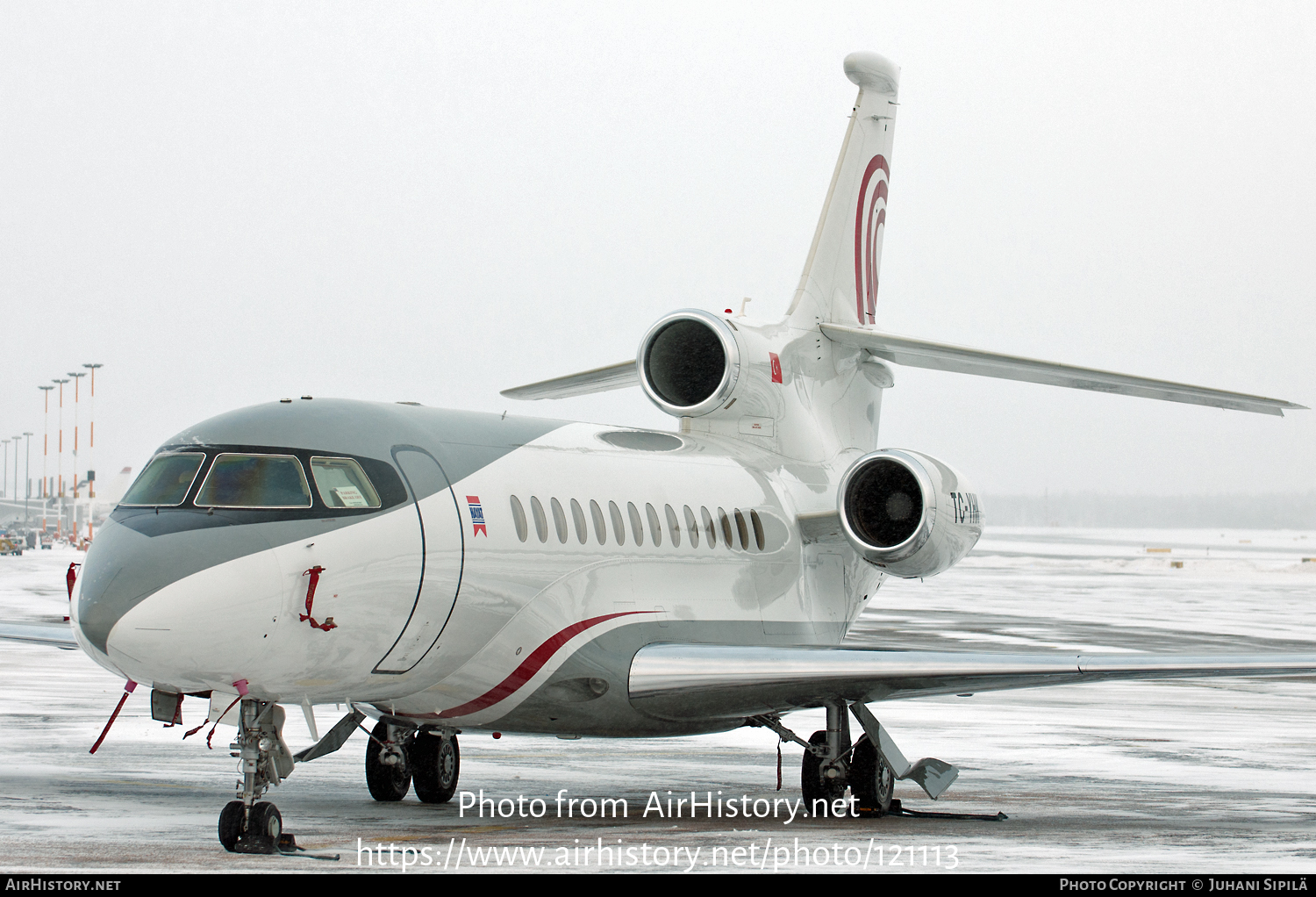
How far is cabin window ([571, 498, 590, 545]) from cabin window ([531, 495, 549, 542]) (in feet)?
1.27

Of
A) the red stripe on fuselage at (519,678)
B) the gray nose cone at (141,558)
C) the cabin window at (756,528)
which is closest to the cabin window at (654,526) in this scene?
the red stripe on fuselage at (519,678)

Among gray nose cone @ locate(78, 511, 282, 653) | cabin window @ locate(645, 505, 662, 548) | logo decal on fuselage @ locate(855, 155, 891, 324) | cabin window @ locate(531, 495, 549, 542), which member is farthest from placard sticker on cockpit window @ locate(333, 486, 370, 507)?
logo decal on fuselage @ locate(855, 155, 891, 324)

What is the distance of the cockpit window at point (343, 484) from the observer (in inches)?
405

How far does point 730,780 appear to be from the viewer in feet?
50.7

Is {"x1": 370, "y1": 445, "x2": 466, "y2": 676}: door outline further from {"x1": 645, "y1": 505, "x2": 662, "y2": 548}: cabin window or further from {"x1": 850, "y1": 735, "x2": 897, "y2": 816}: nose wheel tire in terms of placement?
{"x1": 850, "y1": 735, "x2": 897, "y2": 816}: nose wheel tire

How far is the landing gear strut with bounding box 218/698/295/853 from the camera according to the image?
9.64 metres

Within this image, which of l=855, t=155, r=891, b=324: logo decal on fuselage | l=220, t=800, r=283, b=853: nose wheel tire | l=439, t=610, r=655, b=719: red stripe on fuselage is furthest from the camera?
l=855, t=155, r=891, b=324: logo decal on fuselage

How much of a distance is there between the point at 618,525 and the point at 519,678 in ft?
5.76

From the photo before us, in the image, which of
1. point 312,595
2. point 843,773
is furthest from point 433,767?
point 312,595

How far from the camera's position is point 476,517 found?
1140 cm

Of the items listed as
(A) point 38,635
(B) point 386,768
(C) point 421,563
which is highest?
(C) point 421,563

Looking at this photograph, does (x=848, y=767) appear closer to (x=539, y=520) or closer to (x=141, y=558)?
(x=539, y=520)
